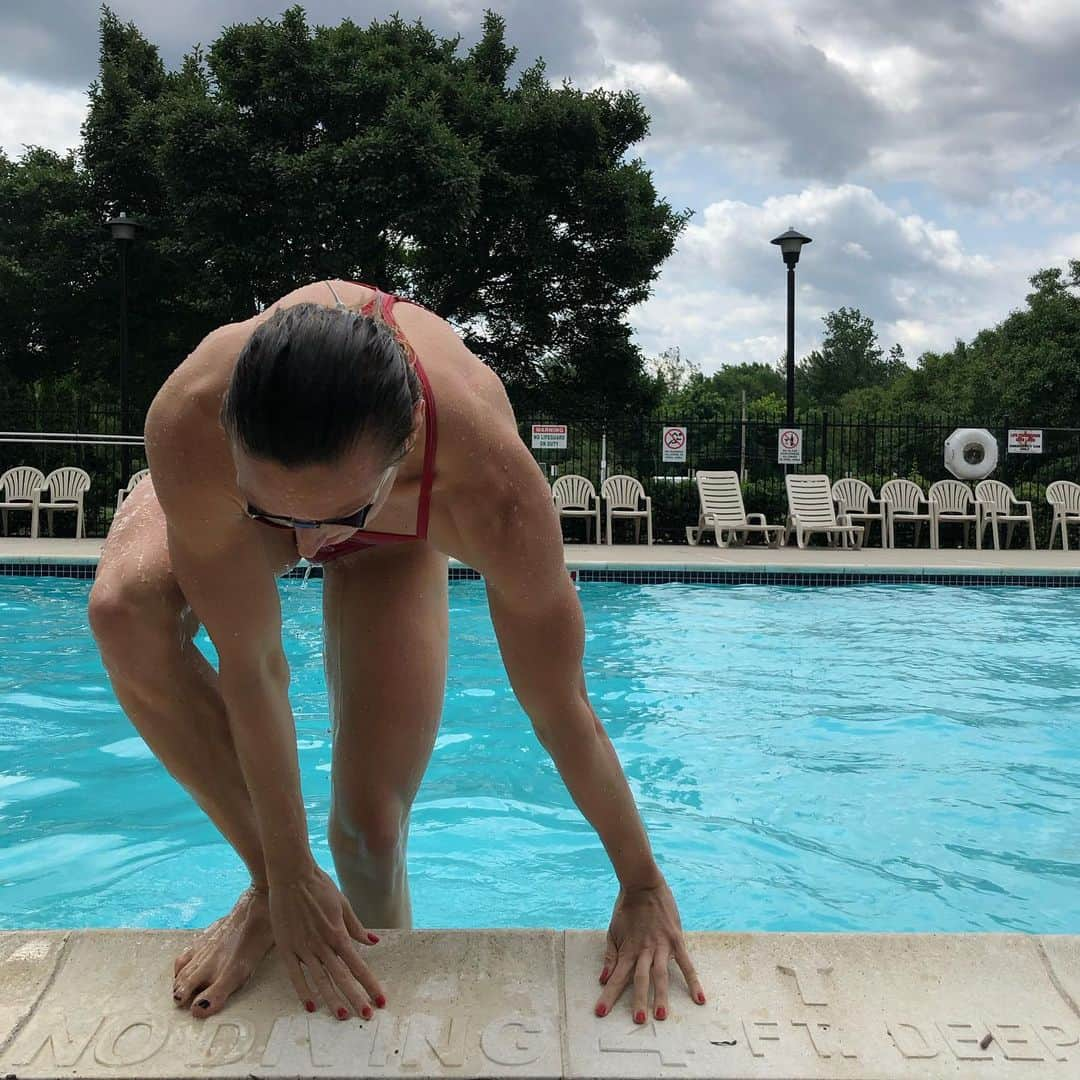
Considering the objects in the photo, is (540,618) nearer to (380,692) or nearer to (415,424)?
(415,424)

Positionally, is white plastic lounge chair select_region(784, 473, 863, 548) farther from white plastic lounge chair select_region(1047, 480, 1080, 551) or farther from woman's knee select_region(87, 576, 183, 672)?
woman's knee select_region(87, 576, 183, 672)

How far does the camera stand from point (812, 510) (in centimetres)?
1413

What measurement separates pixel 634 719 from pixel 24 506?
1018 cm

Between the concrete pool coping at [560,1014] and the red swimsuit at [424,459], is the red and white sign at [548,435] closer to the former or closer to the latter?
the red swimsuit at [424,459]

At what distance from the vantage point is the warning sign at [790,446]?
570 inches

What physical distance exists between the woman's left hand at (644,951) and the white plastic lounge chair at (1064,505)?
13872 mm

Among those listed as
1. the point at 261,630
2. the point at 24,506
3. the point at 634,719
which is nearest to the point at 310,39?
the point at 24,506

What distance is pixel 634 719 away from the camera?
6.23 metres

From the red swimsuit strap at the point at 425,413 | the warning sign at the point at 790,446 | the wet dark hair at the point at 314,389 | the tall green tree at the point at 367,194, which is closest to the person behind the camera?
the wet dark hair at the point at 314,389

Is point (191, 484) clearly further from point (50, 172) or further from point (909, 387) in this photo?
point (909, 387)

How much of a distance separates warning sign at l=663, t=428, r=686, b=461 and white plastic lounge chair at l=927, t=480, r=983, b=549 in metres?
3.37

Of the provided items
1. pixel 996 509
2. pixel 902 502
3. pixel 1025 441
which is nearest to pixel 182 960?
pixel 902 502

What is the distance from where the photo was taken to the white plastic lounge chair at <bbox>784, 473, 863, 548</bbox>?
13781 millimetres

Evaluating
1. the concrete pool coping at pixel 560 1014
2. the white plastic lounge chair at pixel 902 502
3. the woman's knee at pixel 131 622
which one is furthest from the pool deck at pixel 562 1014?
the white plastic lounge chair at pixel 902 502
